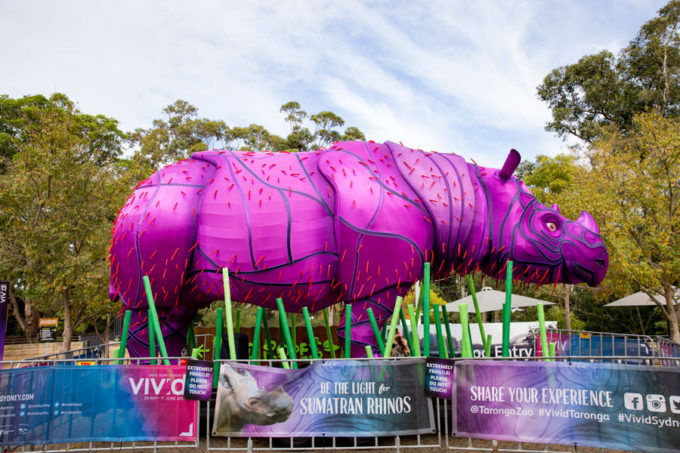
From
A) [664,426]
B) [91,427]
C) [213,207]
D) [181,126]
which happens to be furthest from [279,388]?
[181,126]

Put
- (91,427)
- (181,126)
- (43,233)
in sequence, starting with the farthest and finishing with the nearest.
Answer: (181,126) → (43,233) → (91,427)

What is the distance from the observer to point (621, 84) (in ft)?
95.5

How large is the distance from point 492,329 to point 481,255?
6076 mm

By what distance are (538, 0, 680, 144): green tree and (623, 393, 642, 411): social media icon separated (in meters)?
24.0

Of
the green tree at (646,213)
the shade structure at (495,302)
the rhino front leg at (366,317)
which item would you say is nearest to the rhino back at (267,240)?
the rhino front leg at (366,317)

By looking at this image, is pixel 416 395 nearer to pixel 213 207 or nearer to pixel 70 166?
pixel 213 207

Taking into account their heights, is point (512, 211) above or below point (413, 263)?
above

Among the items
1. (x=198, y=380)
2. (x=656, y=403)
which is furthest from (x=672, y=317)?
(x=198, y=380)

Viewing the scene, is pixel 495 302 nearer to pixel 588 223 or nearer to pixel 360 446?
pixel 588 223

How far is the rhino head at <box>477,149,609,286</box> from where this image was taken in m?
6.37

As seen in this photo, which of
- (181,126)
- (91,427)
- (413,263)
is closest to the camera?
(91,427)

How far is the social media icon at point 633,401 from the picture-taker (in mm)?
4547

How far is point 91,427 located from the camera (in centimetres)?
504

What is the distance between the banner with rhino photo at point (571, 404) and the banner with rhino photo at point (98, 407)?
272 centimetres
